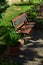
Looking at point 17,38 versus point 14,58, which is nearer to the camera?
point 14,58

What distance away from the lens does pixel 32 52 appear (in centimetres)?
943

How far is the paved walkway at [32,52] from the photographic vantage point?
850 centimetres

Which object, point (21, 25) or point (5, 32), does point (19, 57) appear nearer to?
point (5, 32)

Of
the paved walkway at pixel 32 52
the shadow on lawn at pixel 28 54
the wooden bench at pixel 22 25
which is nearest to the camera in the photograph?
the paved walkway at pixel 32 52

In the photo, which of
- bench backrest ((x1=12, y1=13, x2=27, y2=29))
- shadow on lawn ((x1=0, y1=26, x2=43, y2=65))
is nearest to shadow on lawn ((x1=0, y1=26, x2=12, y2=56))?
shadow on lawn ((x1=0, y1=26, x2=43, y2=65))

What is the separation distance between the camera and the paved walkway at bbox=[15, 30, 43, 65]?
27.9 feet

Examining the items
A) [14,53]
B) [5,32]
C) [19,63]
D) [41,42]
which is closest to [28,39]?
[41,42]

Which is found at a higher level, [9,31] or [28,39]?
[9,31]

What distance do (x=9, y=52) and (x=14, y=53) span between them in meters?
0.28

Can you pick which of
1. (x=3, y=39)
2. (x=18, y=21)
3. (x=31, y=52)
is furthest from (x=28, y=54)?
(x=18, y=21)

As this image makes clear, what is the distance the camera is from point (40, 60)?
8578 mm

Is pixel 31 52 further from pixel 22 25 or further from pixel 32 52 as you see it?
pixel 22 25

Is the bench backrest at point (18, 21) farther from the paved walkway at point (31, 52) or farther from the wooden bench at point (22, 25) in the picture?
the paved walkway at point (31, 52)

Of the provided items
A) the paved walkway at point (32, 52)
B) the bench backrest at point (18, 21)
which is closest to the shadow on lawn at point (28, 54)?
the paved walkway at point (32, 52)
